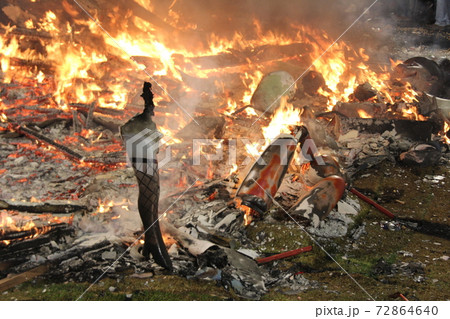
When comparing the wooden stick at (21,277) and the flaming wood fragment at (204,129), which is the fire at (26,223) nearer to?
the wooden stick at (21,277)

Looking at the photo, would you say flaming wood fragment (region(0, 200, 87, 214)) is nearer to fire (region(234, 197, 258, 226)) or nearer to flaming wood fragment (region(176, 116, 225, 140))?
fire (region(234, 197, 258, 226))

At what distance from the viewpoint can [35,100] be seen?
908 cm

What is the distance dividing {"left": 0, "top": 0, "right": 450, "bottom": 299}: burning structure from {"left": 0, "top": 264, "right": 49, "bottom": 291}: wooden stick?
0.47ft

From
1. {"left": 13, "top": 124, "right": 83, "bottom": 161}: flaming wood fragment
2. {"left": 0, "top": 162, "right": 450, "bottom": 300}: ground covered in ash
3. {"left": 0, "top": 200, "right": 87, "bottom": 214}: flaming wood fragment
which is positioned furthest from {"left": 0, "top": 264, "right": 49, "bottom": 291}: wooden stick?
{"left": 13, "top": 124, "right": 83, "bottom": 161}: flaming wood fragment

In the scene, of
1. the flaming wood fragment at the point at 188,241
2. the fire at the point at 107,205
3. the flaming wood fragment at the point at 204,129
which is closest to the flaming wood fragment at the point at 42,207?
the fire at the point at 107,205

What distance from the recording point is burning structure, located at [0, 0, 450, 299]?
459 centimetres

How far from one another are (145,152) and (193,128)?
5.04m

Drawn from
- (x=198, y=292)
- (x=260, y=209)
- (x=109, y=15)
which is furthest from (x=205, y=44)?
(x=198, y=292)

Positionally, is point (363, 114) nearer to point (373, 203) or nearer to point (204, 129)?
point (373, 203)

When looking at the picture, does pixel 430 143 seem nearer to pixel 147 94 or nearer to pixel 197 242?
pixel 197 242

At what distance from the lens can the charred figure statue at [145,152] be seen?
11.2 ft

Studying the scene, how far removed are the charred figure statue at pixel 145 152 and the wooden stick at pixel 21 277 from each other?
1341 mm

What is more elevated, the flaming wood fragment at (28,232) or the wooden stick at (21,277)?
the flaming wood fragment at (28,232)

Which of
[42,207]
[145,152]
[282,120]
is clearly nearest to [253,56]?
[282,120]
